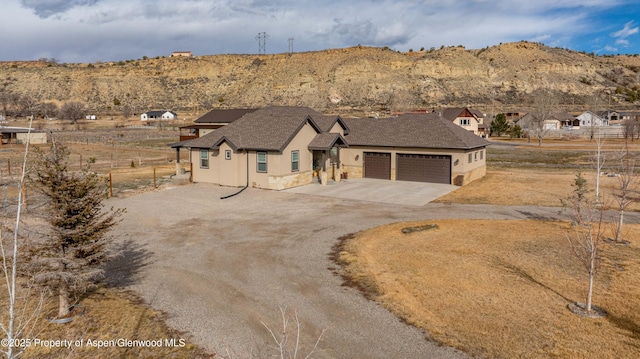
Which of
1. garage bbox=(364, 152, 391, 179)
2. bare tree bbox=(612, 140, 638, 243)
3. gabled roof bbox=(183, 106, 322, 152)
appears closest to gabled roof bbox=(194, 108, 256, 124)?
gabled roof bbox=(183, 106, 322, 152)

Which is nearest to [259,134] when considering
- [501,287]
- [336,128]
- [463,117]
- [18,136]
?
[336,128]

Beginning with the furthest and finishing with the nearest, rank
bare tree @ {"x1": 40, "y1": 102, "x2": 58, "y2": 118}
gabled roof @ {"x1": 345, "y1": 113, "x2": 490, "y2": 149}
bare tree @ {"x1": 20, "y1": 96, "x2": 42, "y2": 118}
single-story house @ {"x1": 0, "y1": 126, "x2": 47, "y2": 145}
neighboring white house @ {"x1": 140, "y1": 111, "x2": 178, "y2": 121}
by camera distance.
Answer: neighboring white house @ {"x1": 140, "y1": 111, "x2": 178, "y2": 121}
bare tree @ {"x1": 20, "y1": 96, "x2": 42, "y2": 118}
bare tree @ {"x1": 40, "y1": 102, "x2": 58, "y2": 118}
single-story house @ {"x1": 0, "y1": 126, "x2": 47, "y2": 145}
gabled roof @ {"x1": 345, "y1": 113, "x2": 490, "y2": 149}

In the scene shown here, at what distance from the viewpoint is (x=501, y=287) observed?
13.0 m

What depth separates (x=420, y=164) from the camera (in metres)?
35.5

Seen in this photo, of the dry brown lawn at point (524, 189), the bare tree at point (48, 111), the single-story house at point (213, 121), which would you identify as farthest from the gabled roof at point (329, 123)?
the bare tree at point (48, 111)

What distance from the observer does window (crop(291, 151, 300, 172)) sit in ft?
107

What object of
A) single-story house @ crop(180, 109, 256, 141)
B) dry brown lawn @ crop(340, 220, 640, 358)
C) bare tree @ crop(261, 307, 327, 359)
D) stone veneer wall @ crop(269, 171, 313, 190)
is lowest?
bare tree @ crop(261, 307, 327, 359)

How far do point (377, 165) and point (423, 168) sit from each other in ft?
13.6

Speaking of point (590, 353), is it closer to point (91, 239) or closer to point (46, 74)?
point (91, 239)

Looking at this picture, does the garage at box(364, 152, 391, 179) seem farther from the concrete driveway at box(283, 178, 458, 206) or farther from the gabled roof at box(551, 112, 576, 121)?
the gabled roof at box(551, 112, 576, 121)

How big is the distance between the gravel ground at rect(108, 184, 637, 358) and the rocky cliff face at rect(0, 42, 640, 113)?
3900 inches

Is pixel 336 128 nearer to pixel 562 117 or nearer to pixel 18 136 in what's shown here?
pixel 18 136

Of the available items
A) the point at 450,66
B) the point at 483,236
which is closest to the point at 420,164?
the point at 483,236

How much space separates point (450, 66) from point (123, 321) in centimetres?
14612
